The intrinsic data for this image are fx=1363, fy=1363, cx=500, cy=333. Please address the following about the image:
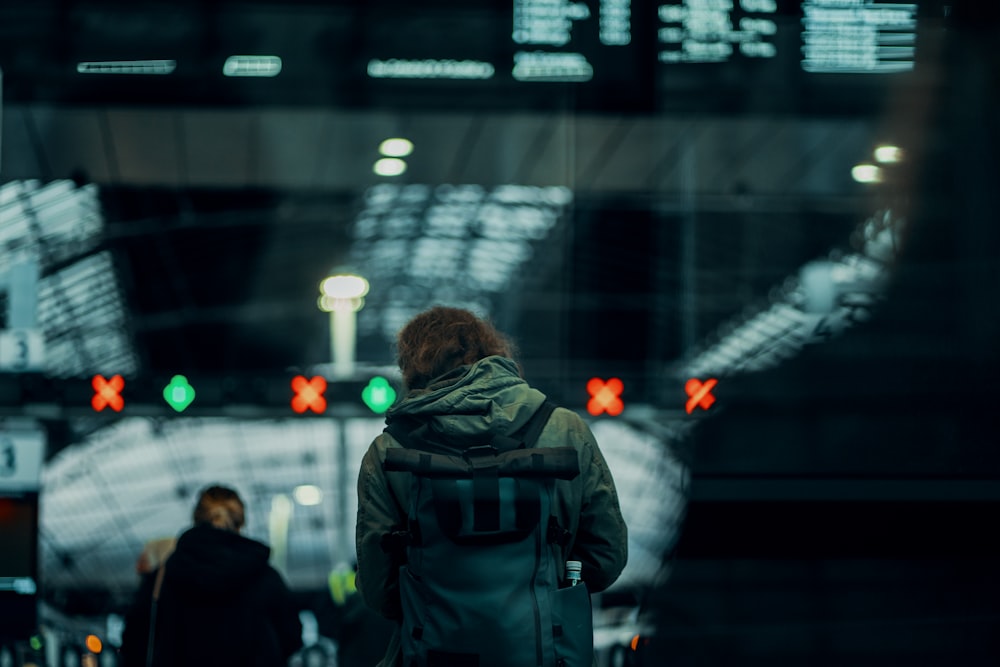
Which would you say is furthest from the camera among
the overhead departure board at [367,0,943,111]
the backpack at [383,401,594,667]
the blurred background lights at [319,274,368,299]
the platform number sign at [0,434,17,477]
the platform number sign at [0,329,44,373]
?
the blurred background lights at [319,274,368,299]

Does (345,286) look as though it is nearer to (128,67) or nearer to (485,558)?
(128,67)

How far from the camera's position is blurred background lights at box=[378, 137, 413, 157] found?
13852mm

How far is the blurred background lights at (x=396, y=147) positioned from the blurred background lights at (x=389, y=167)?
9.0 inches

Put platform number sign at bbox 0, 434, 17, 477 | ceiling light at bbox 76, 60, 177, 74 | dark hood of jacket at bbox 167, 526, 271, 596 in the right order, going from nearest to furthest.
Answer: dark hood of jacket at bbox 167, 526, 271, 596 → ceiling light at bbox 76, 60, 177, 74 → platform number sign at bbox 0, 434, 17, 477

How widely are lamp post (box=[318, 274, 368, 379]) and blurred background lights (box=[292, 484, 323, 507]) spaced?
713 centimetres

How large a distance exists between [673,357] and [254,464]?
2434cm

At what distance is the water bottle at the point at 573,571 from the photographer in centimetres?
265

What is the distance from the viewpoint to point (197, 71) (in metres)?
7.61

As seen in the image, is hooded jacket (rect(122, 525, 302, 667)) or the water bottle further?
hooded jacket (rect(122, 525, 302, 667))

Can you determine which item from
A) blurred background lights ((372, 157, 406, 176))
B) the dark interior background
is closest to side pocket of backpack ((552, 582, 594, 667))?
the dark interior background

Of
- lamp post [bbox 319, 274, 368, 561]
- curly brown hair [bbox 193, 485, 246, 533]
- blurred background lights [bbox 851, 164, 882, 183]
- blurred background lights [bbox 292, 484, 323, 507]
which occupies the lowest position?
blurred background lights [bbox 292, 484, 323, 507]

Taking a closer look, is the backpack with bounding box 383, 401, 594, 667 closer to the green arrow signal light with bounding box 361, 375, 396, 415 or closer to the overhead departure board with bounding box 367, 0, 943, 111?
the overhead departure board with bounding box 367, 0, 943, 111

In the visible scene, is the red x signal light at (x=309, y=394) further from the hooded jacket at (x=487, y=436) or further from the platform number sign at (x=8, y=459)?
the hooded jacket at (x=487, y=436)

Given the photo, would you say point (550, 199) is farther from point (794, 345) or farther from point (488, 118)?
point (794, 345)
